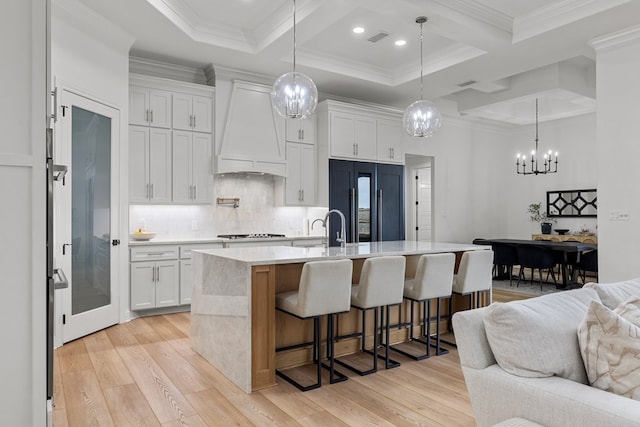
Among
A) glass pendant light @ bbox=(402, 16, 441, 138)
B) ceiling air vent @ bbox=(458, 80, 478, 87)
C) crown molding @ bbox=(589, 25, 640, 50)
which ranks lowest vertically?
glass pendant light @ bbox=(402, 16, 441, 138)

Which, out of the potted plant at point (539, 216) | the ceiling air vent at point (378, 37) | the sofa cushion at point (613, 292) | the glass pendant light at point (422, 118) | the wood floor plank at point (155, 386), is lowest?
the wood floor plank at point (155, 386)

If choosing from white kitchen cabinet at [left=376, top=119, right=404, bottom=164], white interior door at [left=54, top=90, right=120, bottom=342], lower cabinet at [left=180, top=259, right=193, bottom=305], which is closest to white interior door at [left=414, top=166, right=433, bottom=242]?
white kitchen cabinet at [left=376, top=119, right=404, bottom=164]

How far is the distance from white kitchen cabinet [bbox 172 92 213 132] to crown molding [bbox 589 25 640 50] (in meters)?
4.65

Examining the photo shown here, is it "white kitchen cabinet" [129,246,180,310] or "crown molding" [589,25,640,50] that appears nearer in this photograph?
"crown molding" [589,25,640,50]

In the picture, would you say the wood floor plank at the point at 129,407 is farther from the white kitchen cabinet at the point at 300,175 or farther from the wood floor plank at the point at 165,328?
the white kitchen cabinet at the point at 300,175

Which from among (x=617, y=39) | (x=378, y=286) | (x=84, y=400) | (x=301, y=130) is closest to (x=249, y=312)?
(x=378, y=286)

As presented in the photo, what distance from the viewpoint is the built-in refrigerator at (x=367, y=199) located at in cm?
663

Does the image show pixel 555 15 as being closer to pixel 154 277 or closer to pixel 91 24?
pixel 91 24

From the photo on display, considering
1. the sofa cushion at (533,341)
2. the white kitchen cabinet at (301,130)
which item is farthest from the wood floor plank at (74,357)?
the white kitchen cabinet at (301,130)

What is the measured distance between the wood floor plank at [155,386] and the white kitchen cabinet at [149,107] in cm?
270

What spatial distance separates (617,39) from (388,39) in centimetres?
250

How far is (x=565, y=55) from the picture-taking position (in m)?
5.48

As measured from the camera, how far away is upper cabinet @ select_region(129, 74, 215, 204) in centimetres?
530
